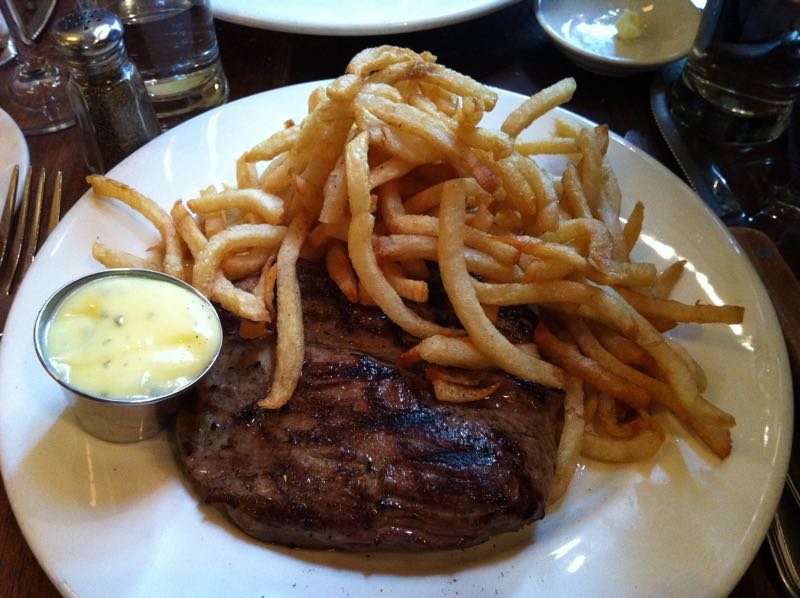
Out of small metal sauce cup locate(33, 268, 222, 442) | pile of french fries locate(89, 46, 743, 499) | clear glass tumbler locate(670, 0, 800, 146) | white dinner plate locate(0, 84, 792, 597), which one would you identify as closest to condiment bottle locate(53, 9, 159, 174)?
pile of french fries locate(89, 46, 743, 499)

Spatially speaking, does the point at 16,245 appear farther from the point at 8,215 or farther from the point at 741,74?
the point at 741,74

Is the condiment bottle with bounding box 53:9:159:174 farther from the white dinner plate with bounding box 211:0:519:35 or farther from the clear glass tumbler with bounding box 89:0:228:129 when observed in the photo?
the white dinner plate with bounding box 211:0:519:35

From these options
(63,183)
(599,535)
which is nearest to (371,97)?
(599,535)

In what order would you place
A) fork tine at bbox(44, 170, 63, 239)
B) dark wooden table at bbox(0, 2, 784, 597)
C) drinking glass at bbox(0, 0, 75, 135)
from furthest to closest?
dark wooden table at bbox(0, 2, 784, 597), drinking glass at bbox(0, 0, 75, 135), fork tine at bbox(44, 170, 63, 239)

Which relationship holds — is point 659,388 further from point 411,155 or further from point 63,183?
point 63,183

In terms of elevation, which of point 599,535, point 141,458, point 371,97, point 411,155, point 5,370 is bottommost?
point 599,535
